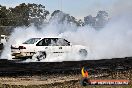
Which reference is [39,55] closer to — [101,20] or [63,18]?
[101,20]

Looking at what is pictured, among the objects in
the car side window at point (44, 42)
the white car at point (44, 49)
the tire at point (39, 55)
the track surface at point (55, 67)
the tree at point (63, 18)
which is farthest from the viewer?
the tree at point (63, 18)

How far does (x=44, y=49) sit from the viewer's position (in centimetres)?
1898

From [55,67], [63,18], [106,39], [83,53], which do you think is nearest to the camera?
[55,67]

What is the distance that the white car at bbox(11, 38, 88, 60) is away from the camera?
61.5ft

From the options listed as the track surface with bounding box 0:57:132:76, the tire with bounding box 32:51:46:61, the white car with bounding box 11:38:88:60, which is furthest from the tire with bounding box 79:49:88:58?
the track surface with bounding box 0:57:132:76

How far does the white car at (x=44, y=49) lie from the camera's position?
61.5 feet

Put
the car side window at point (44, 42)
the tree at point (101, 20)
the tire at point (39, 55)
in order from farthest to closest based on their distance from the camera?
the tree at point (101, 20)
the car side window at point (44, 42)
the tire at point (39, 55)

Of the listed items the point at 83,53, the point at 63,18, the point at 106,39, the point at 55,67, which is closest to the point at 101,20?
→ the point at 63,18

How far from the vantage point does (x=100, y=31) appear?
24672 mm

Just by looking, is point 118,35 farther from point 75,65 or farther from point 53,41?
point 75,65

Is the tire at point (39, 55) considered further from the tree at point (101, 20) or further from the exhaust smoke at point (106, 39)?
the tree at point (101, 20)

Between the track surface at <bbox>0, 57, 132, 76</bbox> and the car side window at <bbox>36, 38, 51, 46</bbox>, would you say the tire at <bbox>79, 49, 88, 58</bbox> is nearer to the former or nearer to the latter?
the car side window at <bbox>36, 38, 51, 46</bbox>

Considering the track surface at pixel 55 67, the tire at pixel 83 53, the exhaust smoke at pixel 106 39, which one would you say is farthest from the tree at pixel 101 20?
the track surface at pixel 55 67

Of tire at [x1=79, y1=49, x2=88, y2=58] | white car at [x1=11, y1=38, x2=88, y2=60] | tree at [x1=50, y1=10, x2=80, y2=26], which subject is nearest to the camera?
white car at [x1=11, y1=38, x2=88, y2=60]
